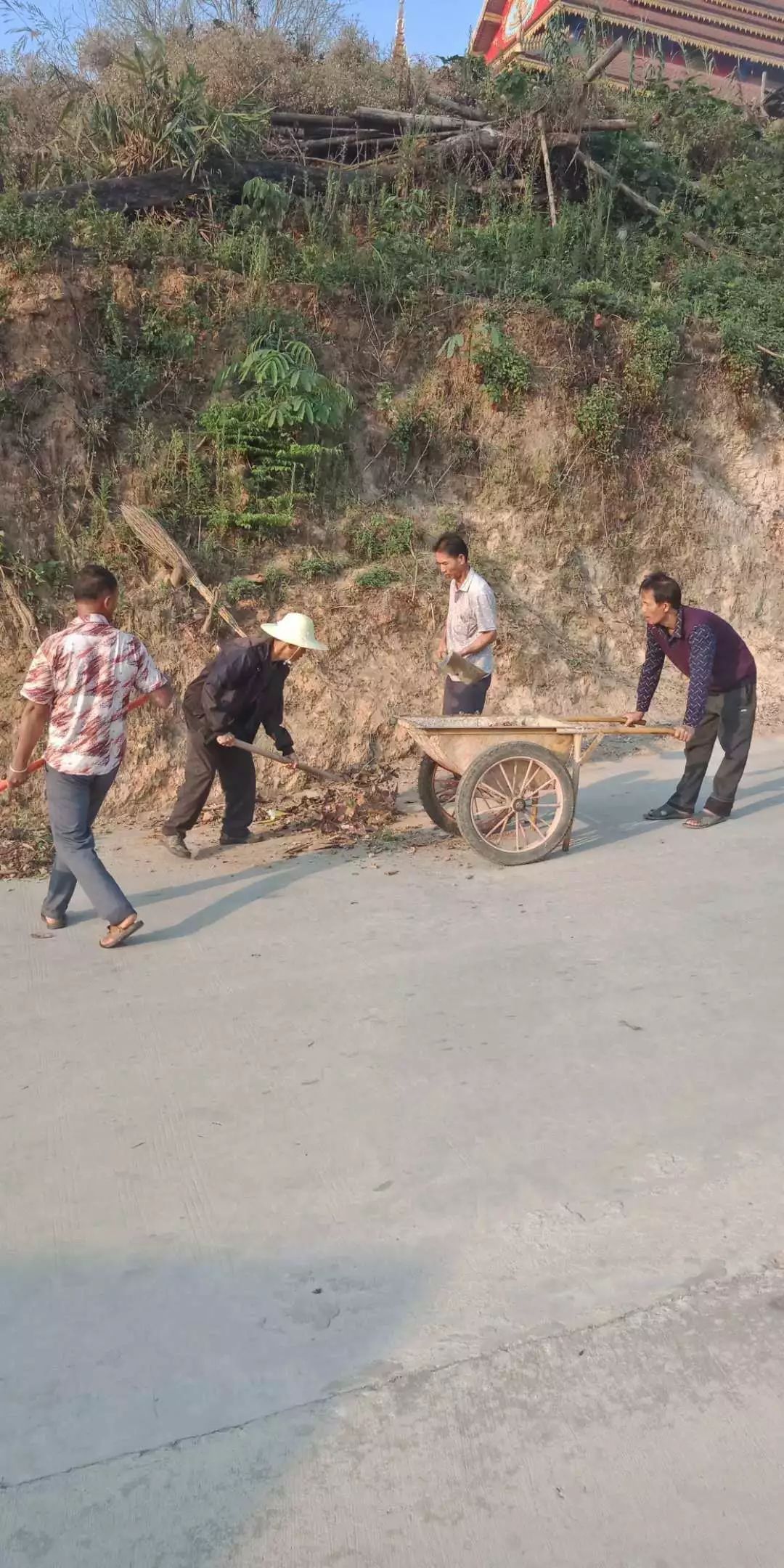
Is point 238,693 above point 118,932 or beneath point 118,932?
above

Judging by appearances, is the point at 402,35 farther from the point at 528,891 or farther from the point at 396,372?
the point at 528,891

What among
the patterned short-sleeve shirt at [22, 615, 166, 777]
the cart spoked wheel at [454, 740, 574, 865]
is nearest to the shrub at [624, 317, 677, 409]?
the cart spoked wheel at [454, 740, 574, 865]

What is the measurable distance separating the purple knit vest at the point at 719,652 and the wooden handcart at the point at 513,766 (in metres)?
0.82

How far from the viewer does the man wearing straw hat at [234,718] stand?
21.5 feet

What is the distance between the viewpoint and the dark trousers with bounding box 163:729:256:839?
6.97m

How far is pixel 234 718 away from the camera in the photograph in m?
6.85

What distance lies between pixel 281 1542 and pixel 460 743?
15.2 ft

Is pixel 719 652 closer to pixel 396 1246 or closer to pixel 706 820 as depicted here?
pixel 706 820

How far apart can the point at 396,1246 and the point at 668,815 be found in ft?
16.5

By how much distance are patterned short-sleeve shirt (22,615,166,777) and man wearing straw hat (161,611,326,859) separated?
1.13 m

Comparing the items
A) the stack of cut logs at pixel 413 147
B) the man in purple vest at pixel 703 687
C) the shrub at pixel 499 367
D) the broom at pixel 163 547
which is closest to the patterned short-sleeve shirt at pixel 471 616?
the man in purple vest at pixel 703 687

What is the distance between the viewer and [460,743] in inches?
256

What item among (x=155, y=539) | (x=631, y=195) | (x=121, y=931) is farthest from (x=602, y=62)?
(x=121, y=931)

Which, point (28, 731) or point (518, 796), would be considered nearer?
point (28, 731)
